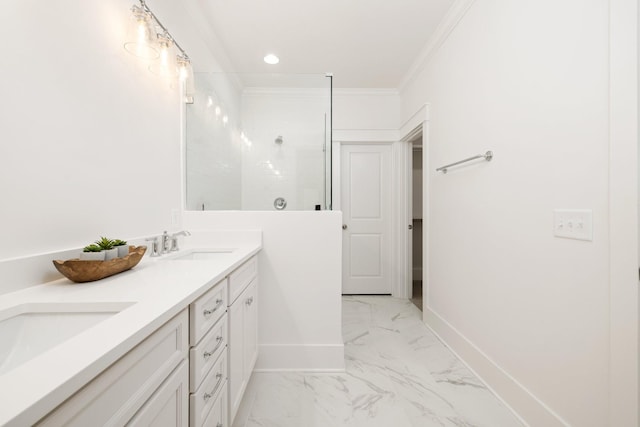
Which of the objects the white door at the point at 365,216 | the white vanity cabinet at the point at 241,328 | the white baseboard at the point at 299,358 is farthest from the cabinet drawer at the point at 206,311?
the white door at the point at 365,216

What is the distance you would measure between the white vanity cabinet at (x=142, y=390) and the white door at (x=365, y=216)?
292 cm

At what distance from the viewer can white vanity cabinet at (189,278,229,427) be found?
0.87 m

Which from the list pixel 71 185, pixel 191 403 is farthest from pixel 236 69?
pixel 191 403

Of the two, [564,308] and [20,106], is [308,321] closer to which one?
[564,308]

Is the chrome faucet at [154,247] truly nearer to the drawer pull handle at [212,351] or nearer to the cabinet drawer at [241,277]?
Result: the cabinet drawer at [241,277]

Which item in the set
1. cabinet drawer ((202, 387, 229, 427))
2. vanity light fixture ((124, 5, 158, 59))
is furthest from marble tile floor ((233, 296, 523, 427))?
vanity light fixture ((124, 5, 158, 59))

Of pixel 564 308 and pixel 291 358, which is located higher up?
pixel 564 308

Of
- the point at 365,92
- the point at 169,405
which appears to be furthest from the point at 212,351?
the point at 365,92

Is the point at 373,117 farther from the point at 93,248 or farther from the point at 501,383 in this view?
the point at 93,248

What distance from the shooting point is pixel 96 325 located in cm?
61

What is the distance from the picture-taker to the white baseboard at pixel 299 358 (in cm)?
192

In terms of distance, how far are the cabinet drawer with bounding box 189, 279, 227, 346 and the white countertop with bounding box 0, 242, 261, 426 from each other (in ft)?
0.16

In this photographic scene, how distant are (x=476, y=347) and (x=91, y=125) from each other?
8.06ft

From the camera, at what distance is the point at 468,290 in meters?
1.98
